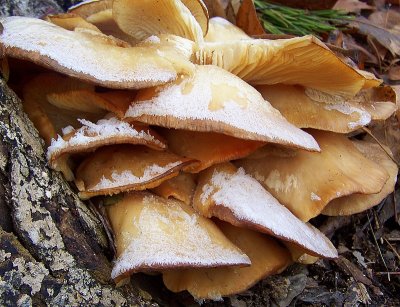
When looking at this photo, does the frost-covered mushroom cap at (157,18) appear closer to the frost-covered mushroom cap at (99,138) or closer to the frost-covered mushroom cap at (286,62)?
the frost-covered mushroom cap at (286,62)

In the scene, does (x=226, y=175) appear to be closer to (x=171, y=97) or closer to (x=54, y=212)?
(x=171, y=97)

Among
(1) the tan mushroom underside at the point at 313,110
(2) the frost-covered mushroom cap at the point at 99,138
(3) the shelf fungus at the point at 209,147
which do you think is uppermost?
(1) the tan mushroom underside at the point at 313,110

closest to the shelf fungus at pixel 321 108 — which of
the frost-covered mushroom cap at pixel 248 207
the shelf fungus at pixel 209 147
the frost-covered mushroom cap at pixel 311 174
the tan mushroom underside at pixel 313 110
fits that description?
the tan mushroom underside at pixel 313 110

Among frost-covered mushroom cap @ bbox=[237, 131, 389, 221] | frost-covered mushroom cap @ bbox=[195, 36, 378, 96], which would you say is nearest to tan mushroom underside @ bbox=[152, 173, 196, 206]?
frost-covered mushroom cap @ bbox=[237, 131, 389, 221]

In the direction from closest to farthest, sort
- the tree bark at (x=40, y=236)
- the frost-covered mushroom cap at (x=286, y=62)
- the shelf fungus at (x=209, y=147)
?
the tree bark at (x=40, y=236)
the frost-covered mushroom cap at (x=286, y=62)
the shelf fungus at (x=209, y=147)

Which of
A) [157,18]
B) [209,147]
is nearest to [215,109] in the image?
[209,147]

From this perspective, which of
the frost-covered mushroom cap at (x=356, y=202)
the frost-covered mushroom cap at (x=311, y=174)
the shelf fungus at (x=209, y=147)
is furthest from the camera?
the frost-covered mushroom cap at (x=356, y=202)

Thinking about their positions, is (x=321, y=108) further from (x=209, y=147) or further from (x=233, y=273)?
(x=233, y=273)
